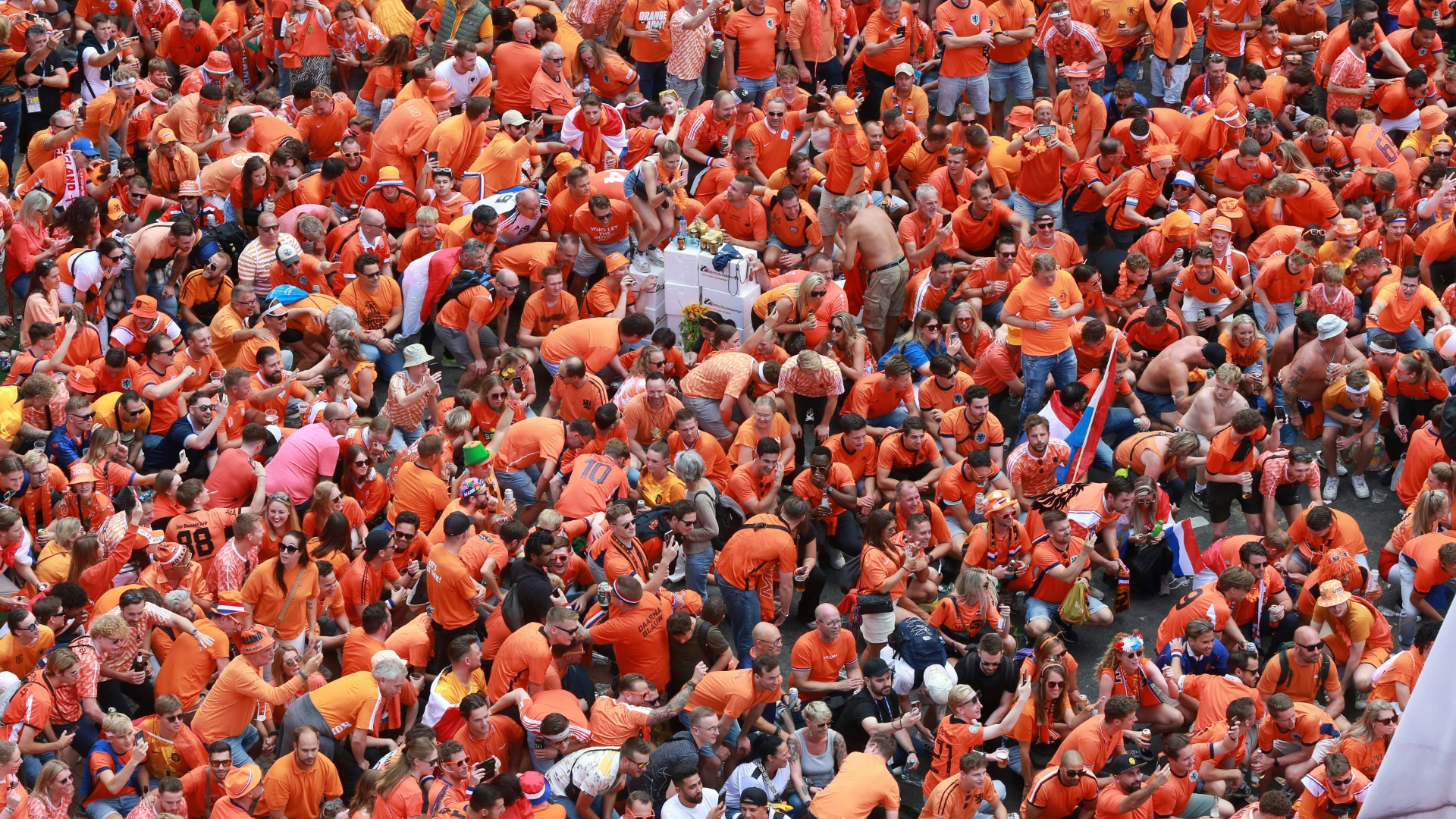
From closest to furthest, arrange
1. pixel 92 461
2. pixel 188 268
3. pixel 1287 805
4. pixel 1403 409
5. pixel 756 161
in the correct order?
1. pixel 1287 805
2. pixel 92 461
3. pixel 1403 409
4. pixel 188 268
5. pixel 756 161

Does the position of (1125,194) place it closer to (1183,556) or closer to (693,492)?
(1183,556)

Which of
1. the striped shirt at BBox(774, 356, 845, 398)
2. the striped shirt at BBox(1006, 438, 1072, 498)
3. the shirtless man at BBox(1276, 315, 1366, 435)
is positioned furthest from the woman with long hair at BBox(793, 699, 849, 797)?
the shirtless man at BBox(1276, 315, 1366, 435)

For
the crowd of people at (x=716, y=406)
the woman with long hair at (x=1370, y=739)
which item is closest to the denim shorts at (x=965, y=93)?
the crowd of people at (x=716, y=406)

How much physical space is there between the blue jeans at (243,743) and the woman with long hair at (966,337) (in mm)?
6349

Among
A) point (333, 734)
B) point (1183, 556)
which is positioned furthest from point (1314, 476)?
point (333, 734)

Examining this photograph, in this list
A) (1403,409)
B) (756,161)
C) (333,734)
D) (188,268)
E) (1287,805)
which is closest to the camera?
(1287,805)

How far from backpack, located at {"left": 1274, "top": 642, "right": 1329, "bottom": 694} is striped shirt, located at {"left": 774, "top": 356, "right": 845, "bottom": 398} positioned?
383cm

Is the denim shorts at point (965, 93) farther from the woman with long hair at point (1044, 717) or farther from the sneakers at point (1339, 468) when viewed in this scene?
the woman with long hair at point (1044, 717)

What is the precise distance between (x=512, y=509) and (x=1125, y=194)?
253 inches

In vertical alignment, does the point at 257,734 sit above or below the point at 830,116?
below

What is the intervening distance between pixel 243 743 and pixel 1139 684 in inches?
217

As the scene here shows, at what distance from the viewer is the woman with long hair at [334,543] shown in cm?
1155

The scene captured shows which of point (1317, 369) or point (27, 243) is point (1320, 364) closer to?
point (1317, 369)

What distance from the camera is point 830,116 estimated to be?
53.4 ft
